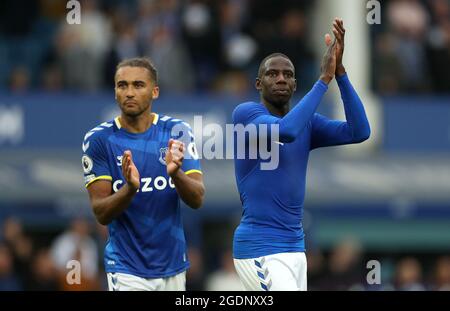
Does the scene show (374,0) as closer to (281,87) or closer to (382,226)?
(281,87)

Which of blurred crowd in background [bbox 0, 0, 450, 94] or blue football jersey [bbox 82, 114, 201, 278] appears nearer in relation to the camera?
blue football jersey [bbox 82, 114, 201, 278]

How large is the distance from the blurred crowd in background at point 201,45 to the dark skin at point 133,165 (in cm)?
931

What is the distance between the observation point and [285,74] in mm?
8453

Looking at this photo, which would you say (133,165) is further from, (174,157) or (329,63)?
(329,63)

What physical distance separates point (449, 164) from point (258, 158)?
33.3 ft

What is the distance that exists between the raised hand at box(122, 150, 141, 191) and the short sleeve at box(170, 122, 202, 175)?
56 centimetres

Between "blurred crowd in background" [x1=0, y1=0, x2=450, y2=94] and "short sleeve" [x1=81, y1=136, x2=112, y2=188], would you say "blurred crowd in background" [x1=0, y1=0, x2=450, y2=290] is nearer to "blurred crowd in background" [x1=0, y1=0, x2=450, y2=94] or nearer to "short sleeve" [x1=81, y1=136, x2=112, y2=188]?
"blurred crowd in background" [x1=0, y1=0, x2=450, y2=94]

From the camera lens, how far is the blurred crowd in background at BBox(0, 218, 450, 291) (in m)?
15.0

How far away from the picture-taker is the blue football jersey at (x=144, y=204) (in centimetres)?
851

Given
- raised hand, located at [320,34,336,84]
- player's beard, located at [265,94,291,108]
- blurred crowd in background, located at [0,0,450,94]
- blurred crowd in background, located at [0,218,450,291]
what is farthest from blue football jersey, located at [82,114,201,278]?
blurred crowd in background, located at [0,0,450,94]

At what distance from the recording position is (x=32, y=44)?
19.4 metres

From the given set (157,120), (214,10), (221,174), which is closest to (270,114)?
(157,120)

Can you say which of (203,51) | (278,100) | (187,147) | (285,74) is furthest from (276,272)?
(203,51)

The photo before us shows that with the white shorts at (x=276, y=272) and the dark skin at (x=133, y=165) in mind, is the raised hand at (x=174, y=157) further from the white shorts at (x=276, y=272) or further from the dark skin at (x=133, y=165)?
the white shorts at (x=276, y=272)
